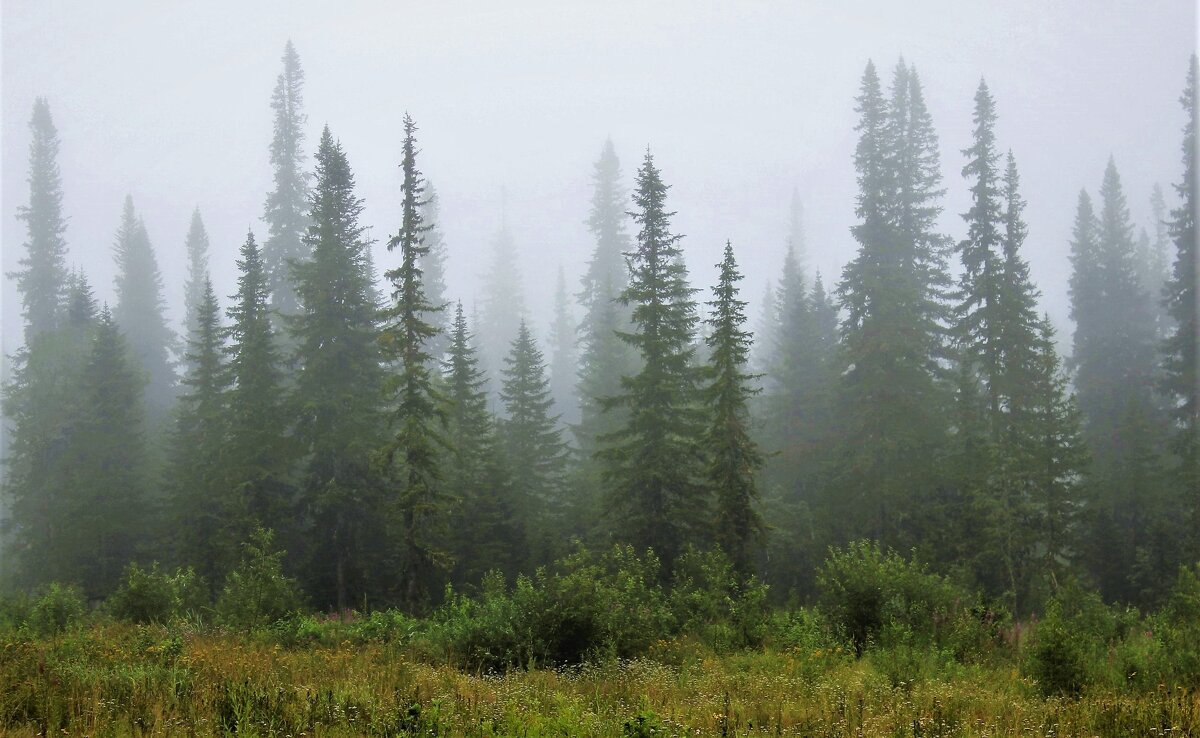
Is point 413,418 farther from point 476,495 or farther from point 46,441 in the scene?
point 46,441

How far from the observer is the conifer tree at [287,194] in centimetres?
4516

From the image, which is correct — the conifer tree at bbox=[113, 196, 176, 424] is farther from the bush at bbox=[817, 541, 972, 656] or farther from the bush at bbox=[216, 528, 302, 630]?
the bush at bbox=[817, 541, 972, 656]

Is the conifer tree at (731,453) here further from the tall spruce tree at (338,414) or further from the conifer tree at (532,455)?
the tall spruce tree at (338,414)

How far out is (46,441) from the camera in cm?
3684

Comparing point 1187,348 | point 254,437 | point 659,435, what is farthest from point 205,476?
point 1187,348

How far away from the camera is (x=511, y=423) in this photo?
34.2 meters

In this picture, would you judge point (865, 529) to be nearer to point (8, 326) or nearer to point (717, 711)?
point (717, 711)

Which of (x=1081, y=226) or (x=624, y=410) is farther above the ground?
(x=1081, y=226)

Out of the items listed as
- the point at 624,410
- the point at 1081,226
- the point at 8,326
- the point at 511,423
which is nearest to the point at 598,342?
the point at 624,410

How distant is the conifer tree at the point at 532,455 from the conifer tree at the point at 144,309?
29627 millimetres

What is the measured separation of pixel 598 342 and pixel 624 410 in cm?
1080

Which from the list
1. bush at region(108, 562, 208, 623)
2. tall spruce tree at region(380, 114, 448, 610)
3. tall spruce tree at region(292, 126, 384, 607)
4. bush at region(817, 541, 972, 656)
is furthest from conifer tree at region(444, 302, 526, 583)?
bush at region(817, 541, 972, 656)

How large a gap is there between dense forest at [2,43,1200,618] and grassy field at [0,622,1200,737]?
10.8 metres

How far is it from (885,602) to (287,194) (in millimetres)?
45291
